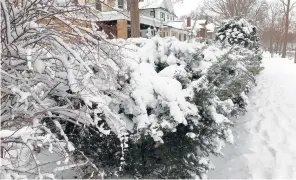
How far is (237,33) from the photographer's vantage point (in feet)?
40.0

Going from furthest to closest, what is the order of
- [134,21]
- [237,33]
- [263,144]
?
[237,33]
[134,21]
[263,144]

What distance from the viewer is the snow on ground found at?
4367 millimetres

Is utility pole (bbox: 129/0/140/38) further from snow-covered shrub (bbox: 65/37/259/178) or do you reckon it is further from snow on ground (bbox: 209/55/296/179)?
snow-covered shrub (bbox: 65/37/259/178)

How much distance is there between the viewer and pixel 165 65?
4312mm

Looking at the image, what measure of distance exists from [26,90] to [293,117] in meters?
5.69

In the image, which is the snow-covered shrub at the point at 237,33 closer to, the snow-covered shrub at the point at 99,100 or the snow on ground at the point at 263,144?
the snow on ground at the point at 263,144

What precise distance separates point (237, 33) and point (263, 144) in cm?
753

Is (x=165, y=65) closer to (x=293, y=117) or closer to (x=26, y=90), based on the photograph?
(x=26, y=90)

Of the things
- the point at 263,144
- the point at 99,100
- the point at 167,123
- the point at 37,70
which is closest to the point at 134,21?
the point at 263,144

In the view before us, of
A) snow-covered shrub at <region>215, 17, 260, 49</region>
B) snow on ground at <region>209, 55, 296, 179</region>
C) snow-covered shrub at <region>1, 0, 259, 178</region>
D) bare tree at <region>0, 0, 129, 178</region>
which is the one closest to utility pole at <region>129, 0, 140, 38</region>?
snow-covered shrub at <region>215, 17, 260, 49</region>

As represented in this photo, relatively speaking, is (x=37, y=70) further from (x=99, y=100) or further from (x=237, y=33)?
(x=237, y=33)

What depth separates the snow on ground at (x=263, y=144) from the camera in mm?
4367

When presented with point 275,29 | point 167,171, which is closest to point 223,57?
point 167,171

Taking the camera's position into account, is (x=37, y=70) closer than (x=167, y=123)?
Yes
